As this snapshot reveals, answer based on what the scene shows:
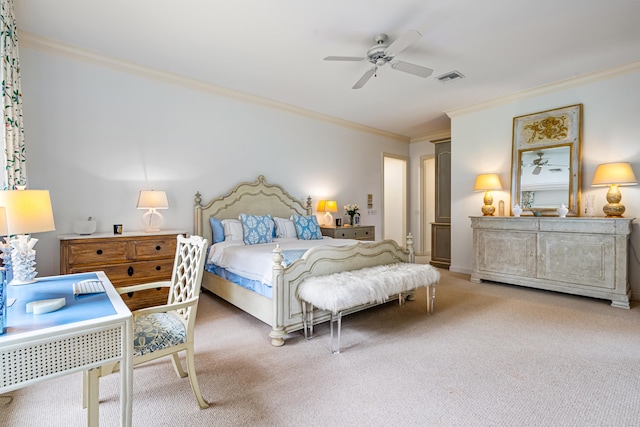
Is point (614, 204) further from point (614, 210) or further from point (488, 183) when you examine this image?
point (488, 183)

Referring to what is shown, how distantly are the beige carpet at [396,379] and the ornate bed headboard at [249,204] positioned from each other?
1.45 m

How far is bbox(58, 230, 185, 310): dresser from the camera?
116 inches

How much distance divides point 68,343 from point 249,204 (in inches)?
141

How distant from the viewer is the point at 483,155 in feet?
16.7

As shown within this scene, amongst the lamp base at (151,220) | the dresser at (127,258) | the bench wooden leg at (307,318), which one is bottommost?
the bench wooden leg at (307,318)

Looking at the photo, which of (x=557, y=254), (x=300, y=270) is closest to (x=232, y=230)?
(x=300, y=270)

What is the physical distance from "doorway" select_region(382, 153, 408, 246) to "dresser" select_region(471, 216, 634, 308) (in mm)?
2495

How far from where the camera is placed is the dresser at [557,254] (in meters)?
3.57

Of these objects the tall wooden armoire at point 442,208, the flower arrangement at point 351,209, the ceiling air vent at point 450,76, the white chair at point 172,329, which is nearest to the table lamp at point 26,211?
the white chair at point 172,329

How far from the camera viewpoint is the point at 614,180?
366 centimetres

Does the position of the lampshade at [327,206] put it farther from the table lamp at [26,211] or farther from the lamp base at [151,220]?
the table lamp at [26,211]

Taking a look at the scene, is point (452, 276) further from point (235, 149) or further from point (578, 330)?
point (235, 149)

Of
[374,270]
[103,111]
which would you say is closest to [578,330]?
[374,270]

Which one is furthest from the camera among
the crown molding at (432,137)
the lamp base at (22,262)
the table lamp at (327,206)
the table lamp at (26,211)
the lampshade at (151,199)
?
the crown molding at (432,137)
